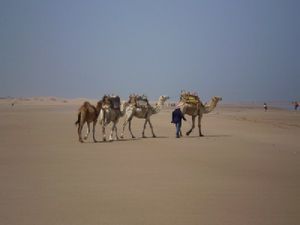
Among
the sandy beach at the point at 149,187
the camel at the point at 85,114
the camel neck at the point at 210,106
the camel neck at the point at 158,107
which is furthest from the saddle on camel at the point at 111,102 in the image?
the camel neck at the point at 210,106

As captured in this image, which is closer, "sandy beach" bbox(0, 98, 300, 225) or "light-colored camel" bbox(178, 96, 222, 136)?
"sandy beach" bbox(0, 98, 300, 225)

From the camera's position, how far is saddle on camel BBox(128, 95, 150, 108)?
65.4ft

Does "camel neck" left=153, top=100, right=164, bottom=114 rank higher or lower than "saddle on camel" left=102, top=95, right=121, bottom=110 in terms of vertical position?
lower

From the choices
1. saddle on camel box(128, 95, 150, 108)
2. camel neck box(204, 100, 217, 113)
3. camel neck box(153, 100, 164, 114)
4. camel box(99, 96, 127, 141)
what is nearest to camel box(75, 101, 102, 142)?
camel box(99, 96, 127, 141)

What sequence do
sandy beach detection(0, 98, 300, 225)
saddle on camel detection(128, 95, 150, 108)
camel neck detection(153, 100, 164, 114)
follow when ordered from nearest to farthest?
sandy beach detection(0, 98, 300, 225), saddle on camel detection(128, 95, 150, 108), camel neck detection(153, 100, 164, 114)

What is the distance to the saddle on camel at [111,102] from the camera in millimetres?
17734

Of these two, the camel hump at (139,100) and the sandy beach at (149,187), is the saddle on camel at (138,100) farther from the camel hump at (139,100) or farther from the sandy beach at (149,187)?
the sandy beach at (149,187)

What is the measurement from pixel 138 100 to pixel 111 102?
236cm

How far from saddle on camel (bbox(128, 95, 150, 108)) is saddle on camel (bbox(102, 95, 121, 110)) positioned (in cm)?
137

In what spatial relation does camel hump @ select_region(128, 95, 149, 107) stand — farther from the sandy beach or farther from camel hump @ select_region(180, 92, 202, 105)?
the sandy beach

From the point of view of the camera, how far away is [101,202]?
22.2 ft

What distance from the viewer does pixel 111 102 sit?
1808 centimetres

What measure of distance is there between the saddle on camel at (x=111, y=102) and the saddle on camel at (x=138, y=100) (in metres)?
1.37

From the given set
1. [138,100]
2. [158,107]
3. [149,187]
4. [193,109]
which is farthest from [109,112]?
[149,187]
